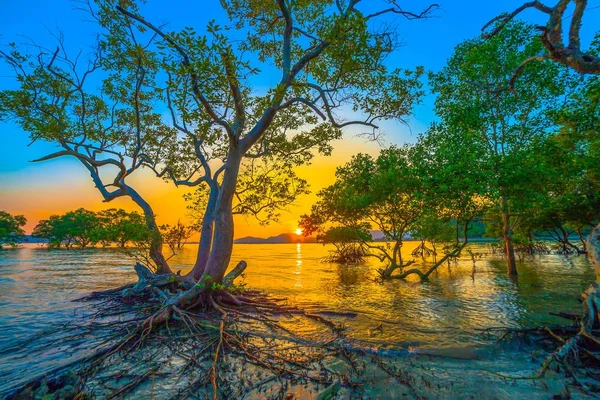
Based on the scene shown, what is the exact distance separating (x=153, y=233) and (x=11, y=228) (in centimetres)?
8936

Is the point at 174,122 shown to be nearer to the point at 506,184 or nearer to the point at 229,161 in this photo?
the point at 229,161

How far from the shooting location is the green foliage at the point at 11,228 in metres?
67.9

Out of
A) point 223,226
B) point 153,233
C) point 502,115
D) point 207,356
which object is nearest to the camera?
point 207,356

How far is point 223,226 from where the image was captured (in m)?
10.4

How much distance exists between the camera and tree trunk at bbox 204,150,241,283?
10227 mm

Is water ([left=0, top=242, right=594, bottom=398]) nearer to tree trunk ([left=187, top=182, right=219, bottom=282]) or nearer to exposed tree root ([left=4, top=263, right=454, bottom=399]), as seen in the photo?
exposed tree root ([left=4, top=263, right=454, bottom=399])

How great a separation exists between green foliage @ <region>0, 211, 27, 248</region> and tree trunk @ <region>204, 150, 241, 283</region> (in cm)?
8306

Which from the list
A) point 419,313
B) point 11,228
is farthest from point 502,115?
point 11,228

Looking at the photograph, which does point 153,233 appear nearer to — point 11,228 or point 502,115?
point 502,115

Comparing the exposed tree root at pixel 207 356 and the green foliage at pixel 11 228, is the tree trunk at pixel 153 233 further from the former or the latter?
the green foliage at pixel 11 228

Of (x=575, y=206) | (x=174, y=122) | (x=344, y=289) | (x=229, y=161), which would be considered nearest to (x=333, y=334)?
(x=229, y=161)

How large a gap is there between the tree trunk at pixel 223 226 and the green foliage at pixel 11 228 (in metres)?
83.1

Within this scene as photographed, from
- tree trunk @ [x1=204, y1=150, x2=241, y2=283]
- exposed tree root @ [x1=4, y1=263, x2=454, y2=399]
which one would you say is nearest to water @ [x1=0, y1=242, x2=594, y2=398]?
exposed tree root @ [x1=4, y1=263, x2=454, y2=399]

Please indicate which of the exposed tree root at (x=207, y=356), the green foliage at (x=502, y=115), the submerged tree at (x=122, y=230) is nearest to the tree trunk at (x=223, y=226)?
the exposed tree root at (x=207, y=356)
